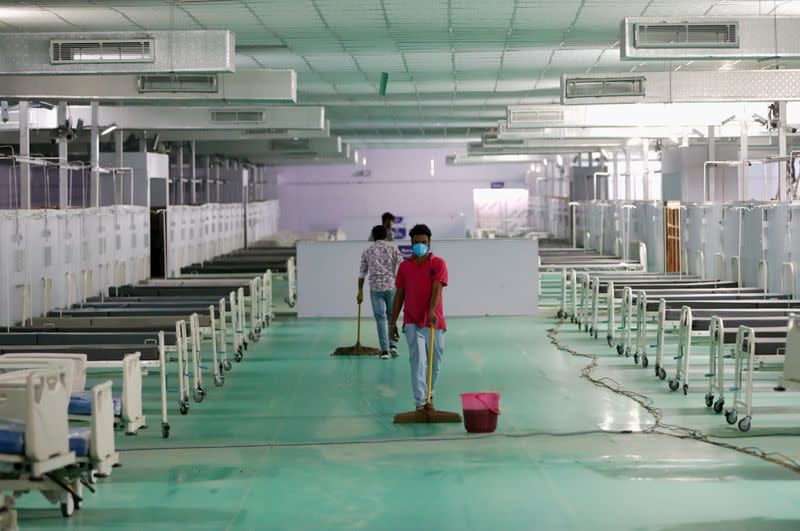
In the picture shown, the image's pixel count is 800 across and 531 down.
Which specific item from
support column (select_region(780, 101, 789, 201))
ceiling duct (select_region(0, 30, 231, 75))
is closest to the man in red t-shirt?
ceiling duct (select_region(0, 30, 231, 75))

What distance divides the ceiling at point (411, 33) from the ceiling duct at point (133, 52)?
469 mm

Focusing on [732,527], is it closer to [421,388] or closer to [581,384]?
[421,388]

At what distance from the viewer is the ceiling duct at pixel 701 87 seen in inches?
589

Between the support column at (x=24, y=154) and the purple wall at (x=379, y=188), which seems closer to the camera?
the support column at (x=24, y=154)

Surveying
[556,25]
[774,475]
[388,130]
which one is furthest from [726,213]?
[388,130]

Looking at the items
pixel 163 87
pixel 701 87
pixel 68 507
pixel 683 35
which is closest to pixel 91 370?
pixel 163 87

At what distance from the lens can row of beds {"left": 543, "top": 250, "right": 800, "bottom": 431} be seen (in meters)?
9.59

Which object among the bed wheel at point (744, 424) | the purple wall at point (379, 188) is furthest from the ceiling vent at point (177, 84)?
the purple wall at point (379, 188)

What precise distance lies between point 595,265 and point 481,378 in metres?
9.19

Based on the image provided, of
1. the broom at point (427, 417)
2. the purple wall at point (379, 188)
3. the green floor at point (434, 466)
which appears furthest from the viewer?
the purple wall at point (379, 188)

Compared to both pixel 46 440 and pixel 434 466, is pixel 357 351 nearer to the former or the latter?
pixel 434 466

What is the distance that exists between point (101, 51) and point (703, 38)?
5.72 metres

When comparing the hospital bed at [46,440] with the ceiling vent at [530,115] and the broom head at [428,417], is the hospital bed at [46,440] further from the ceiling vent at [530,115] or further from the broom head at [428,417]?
the ceiling vent at [530,115]

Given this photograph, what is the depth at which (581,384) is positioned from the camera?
1207 cm
